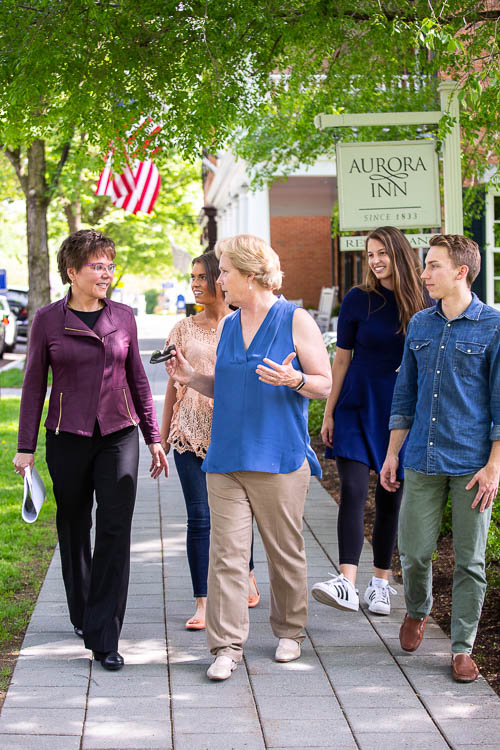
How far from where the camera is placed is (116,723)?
157 inches

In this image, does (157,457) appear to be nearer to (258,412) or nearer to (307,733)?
(258,412)

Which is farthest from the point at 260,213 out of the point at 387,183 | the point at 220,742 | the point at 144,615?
the point at 220,742

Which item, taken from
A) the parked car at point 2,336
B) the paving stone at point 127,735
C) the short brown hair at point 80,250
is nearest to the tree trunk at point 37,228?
the parked car at point 2,336

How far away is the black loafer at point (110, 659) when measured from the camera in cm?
459

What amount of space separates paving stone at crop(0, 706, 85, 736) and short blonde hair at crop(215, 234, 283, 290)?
1978mm

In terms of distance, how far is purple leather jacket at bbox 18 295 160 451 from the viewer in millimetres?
4590

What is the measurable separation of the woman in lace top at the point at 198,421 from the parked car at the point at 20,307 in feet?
84.4

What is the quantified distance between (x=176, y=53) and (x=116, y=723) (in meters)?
4.56

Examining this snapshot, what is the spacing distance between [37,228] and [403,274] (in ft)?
50.0

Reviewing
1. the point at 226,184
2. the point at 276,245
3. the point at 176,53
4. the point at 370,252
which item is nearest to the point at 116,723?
the point at 370,252

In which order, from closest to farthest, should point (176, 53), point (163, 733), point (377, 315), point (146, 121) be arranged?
point (163, 733) < point (377, 315) < point (176, 53) < point (146, 121)

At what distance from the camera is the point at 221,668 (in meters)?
4.45

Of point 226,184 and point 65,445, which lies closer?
point 65,445

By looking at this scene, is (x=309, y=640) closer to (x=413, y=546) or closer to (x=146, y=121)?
(x=413, y=546)
